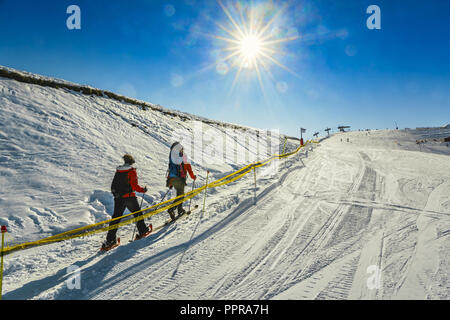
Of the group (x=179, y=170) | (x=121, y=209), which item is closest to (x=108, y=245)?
(x=121, y=209)

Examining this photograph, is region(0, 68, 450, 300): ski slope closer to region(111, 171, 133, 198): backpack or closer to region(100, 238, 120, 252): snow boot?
region(100, 238, 120, 252): snow boot

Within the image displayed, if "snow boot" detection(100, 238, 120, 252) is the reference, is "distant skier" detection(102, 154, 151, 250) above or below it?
above

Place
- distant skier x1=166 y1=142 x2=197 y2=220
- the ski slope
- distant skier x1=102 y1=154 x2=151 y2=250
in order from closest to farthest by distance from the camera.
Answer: the ski slope → distant skier x1=102 y1=154 x2=151 y2=250 → distant skier x1=166 y1=142 x2=197 y2=220

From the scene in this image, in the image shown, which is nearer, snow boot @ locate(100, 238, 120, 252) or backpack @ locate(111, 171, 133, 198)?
snow boot @ locate(100, 238, 120, 252)

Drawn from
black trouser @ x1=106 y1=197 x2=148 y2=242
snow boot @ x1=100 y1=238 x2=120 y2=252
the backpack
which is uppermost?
the backpack

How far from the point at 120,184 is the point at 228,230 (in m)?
2.75

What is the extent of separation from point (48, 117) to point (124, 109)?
6157 mm

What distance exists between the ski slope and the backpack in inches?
46.0

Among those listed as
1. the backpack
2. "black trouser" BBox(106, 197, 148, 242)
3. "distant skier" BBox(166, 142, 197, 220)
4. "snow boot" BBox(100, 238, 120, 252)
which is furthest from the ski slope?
the backpack

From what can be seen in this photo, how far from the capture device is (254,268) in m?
3.88

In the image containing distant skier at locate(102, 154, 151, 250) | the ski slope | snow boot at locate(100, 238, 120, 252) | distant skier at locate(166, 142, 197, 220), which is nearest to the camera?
the ski slope

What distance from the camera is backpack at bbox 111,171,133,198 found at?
16.5 ft

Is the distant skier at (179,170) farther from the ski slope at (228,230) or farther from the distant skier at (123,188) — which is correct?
the distant skier at (123,188)

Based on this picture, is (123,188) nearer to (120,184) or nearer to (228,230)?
(120,184)
